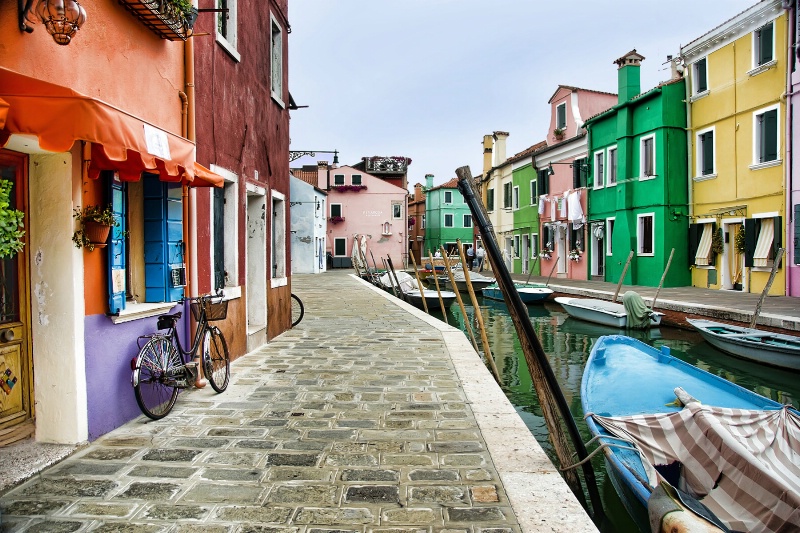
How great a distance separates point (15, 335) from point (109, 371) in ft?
2.44

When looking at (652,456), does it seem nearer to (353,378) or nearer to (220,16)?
(353,378)

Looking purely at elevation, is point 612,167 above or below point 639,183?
above

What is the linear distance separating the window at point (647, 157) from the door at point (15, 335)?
21.7 m

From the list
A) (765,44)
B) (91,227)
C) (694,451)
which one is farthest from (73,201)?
(765,44)

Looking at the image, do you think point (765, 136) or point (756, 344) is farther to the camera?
point (765, 136)

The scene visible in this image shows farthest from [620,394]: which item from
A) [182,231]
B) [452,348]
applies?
[182,231]

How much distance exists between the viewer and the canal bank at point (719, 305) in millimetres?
12789

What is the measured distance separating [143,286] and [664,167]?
65.8 feet

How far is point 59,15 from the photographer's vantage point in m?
3.62

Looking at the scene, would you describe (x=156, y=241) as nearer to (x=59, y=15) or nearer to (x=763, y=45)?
(x=59, y=15)

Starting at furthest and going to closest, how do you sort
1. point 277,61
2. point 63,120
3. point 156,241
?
point 277,61
point 156,241
point 63,120

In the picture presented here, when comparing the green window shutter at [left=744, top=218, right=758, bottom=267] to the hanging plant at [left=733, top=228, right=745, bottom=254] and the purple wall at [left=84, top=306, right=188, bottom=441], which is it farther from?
the purple wall at [left=84, top=306, right=188, bottom=441]

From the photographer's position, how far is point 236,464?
4.06 metres

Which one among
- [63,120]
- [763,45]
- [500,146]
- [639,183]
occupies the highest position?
[500,146]
